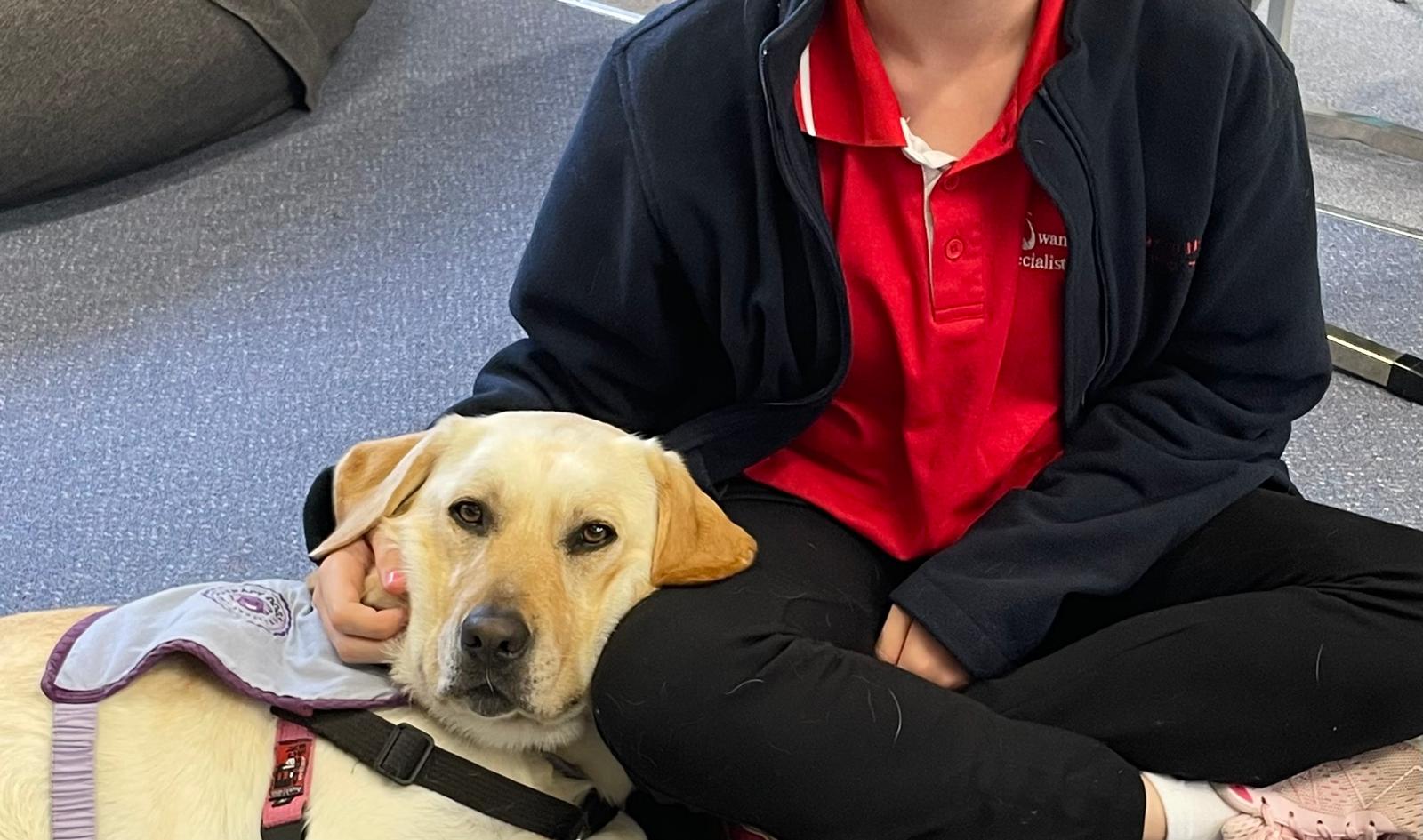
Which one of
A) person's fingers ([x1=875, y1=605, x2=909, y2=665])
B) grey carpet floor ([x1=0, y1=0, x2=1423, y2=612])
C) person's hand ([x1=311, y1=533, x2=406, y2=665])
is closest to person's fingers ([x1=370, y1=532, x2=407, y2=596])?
person's hand ([x1=311, y1=533, x2=406, y2=665])

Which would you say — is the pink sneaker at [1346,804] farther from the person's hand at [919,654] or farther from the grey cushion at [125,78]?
the grey cushion at [125,78]

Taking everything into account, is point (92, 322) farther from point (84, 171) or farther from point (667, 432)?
point (667, 432)

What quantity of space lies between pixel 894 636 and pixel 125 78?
1784 millimetres

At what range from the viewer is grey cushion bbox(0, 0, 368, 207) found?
229cm

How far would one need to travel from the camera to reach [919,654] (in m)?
1.19

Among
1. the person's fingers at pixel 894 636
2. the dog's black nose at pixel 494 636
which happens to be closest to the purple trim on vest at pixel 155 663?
the dog's black nose at pixel 494 636

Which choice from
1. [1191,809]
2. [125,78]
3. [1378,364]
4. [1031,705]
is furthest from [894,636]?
[125,78]

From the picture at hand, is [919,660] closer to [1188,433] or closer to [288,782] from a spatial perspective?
[1188,433]

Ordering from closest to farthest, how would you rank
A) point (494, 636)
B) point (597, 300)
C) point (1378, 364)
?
1. point (494, 636)
2. point (597, 300)
3. point (1378, 364)

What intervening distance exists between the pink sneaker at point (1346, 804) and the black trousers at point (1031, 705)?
21mm

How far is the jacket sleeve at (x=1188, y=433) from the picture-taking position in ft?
3.84

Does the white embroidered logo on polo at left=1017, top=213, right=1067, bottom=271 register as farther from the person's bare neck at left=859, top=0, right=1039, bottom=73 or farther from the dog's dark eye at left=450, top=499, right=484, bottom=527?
the dog's dark eye at left=450, top=499, right=484, bottom=527

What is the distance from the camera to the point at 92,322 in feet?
6.91

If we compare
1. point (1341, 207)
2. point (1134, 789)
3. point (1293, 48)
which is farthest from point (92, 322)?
point (1293, 48)
